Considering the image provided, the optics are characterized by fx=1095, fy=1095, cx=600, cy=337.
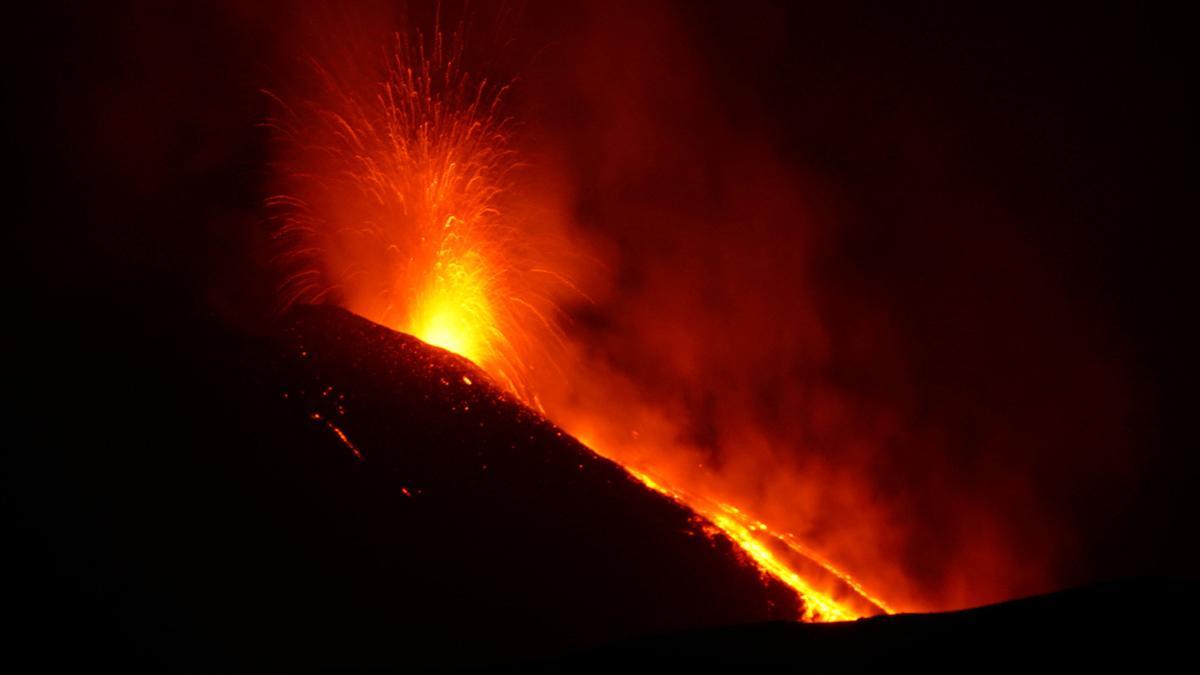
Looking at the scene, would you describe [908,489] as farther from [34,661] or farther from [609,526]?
[34,661]

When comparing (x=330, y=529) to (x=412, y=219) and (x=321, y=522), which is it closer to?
(x=321, y=522)

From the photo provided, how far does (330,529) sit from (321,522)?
98 mm

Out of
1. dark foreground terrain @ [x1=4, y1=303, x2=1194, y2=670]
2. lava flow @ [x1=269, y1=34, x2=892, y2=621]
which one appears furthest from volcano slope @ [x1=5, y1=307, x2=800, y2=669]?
lava flow @ [x1=269, y1=34, x2=892, y2=621]

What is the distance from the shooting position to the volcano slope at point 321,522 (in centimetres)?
691

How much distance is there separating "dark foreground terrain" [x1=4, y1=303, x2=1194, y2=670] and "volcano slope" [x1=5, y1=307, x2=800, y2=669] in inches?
0.7

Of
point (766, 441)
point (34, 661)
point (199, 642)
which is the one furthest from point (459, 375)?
point (766, 441)

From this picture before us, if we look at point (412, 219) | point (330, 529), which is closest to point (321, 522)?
point (330, 529)

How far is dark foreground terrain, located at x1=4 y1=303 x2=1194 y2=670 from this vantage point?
6.73 m

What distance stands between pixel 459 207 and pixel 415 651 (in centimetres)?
657

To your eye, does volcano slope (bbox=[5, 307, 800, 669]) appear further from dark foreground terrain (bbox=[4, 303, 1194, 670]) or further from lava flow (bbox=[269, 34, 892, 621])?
lava flow (bbox=[269, 34, 892, 621])

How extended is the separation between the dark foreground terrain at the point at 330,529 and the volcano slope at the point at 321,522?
0.05ft

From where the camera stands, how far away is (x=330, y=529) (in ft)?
25.3

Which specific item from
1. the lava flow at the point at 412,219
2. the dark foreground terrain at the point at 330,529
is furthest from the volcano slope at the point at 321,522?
the lava flow at the point at 412,219

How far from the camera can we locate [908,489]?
14.7 m
